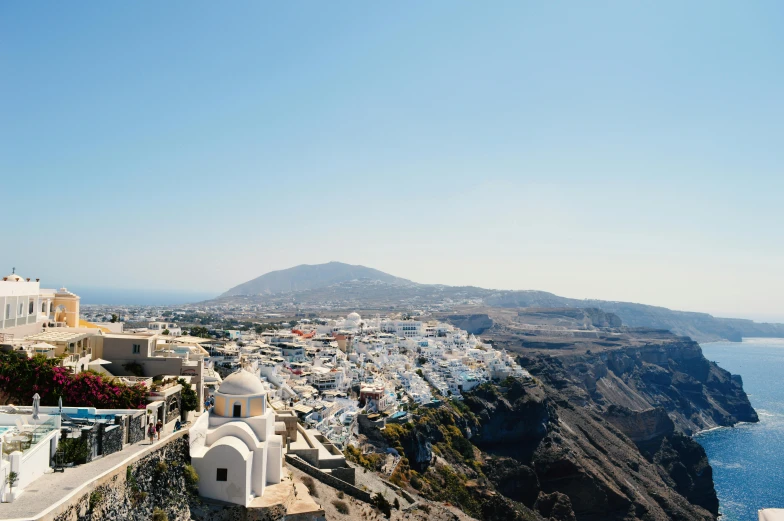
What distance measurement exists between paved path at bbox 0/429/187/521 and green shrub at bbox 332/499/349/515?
8052 millimetres

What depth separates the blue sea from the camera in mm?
48219

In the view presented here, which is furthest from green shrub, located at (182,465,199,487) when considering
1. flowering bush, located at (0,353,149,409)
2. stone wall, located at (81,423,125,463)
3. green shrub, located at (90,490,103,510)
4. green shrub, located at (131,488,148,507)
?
green shrub, located at (90,490,103,510)

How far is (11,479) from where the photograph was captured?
376 inches

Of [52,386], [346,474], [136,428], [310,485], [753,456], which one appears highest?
[52,386]

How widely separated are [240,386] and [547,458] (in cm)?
3349

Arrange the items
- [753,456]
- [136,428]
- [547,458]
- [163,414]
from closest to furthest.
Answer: [136,428], [163,414], [547,458], [753,456]

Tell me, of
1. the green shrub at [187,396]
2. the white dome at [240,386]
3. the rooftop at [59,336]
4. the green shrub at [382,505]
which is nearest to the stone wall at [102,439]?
the green shrub at [187,396]

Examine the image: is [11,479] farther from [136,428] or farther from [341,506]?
[341,506]

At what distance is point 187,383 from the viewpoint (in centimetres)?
1769

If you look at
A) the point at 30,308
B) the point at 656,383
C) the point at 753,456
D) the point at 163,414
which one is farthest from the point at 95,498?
the point at 656,383

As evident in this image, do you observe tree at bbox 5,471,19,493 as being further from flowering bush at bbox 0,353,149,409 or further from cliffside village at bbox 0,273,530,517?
flowering bush at bbox 0,353,149,409

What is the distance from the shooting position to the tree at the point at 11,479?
9.50m

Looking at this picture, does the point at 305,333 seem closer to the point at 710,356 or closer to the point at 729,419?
the point at 729,419

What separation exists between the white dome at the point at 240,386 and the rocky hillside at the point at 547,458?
49.5ft
